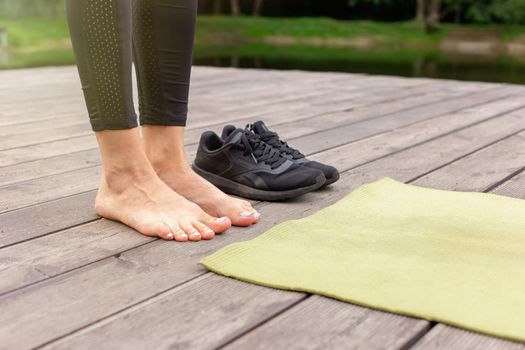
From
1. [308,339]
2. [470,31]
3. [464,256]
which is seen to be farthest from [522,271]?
[470,31]

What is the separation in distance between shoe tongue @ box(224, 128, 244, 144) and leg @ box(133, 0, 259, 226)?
159 mm

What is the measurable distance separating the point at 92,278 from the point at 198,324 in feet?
0.79

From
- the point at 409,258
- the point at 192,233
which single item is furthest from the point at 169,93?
the point at 409,258

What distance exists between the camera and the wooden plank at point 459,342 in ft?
2.91

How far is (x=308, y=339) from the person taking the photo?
90cm

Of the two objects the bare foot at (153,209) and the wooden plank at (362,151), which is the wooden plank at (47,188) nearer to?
the wooden plank at (362,151)

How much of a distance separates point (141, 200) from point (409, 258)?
507 millimetres

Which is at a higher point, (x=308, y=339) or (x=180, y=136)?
(x=180, y=136)

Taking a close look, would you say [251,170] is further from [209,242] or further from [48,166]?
[48,166]

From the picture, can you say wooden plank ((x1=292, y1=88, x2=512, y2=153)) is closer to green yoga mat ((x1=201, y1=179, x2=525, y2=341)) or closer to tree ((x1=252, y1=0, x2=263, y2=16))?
green yoga mat ((x1=201, y1=179, x2=525, y2=341))

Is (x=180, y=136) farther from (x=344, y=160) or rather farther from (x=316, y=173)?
(x=344, y=160)

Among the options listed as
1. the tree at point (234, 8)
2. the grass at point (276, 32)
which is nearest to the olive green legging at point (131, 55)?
the grass at point (276, 32)

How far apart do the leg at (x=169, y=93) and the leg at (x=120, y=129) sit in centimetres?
8

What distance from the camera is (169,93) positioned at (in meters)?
1.45
